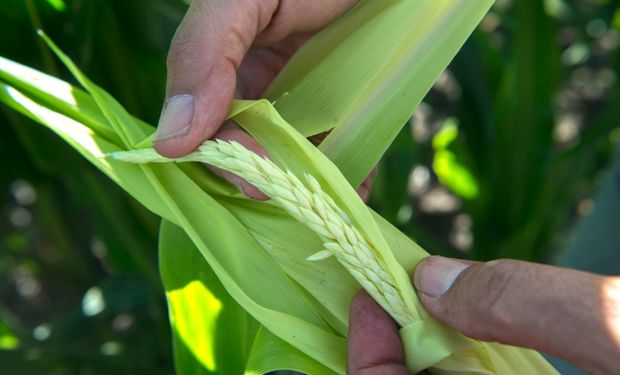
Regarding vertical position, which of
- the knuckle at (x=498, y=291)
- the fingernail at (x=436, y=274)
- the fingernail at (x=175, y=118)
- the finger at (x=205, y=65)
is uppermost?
the finger at (x=205, y=65)

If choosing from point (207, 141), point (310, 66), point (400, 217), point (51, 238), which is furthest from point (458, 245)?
point (207, 141)

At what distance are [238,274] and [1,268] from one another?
3.91 feet

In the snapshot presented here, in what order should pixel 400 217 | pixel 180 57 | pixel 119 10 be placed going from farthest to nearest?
pixel 400 217 < pixel 119 10 < pixel 180 57

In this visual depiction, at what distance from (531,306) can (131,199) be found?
2.54 ft

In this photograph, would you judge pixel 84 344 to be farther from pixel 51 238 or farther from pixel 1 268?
pixel 1 268

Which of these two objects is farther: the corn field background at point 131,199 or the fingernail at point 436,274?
the corn field background at point 131,199

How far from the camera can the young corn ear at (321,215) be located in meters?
0.61

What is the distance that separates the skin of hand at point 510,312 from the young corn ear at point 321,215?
0.03 m

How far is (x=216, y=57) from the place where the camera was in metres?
0.77

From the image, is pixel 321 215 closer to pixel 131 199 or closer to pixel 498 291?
pixel 498 291

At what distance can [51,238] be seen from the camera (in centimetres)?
165

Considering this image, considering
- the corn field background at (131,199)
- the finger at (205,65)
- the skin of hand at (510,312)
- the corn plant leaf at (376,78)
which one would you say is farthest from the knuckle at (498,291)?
the corn field background at (131,199)

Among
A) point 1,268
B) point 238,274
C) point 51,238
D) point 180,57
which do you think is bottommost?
point 1,268

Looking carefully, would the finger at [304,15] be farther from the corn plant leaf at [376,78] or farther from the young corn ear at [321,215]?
the young corn ear at [321,215]
